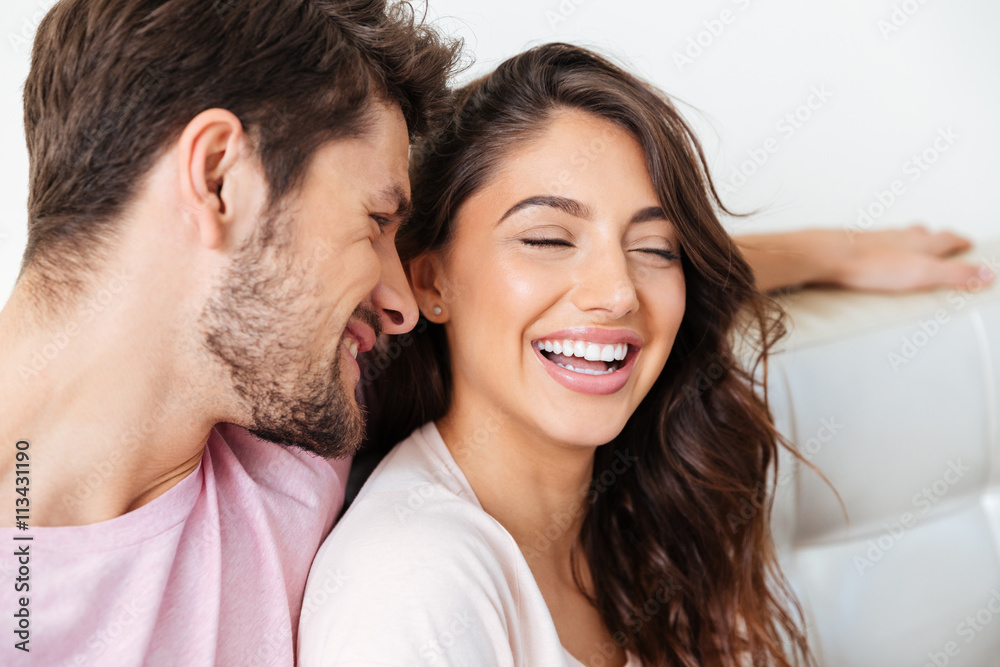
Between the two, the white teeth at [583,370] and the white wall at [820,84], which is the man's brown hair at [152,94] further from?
the white wall at [820,84]

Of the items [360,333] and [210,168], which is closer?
[210,168]

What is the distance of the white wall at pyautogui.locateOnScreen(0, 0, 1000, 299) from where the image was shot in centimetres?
199

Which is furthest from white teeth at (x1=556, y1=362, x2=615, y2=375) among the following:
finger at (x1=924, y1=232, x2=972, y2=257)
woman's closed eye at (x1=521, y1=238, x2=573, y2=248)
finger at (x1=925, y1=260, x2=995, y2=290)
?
finger at (x1=924, y1=232, x2=972, y2=257)

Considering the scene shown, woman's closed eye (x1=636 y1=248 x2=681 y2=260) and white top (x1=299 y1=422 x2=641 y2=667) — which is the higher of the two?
woman's closed eye (x1=636 y1=248 x2=681 y2=260)

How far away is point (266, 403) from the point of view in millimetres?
1118

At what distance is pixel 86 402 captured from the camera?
102 centimetres

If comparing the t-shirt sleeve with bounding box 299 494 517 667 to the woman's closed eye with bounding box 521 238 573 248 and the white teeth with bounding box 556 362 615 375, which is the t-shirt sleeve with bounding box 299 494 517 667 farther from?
the woman's closed eye with bounding box 521 238 573 248

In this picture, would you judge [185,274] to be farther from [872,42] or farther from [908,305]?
[872,42]

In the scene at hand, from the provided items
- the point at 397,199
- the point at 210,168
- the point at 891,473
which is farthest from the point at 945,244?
the point at 210,168

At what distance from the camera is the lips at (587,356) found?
4.11ft

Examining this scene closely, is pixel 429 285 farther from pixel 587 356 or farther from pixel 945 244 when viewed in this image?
pixel 945 244

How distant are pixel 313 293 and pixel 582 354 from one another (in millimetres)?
421

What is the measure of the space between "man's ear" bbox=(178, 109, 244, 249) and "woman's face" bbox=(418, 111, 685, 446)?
0.41 meters

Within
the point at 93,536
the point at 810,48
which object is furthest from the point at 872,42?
the point at 93,536
